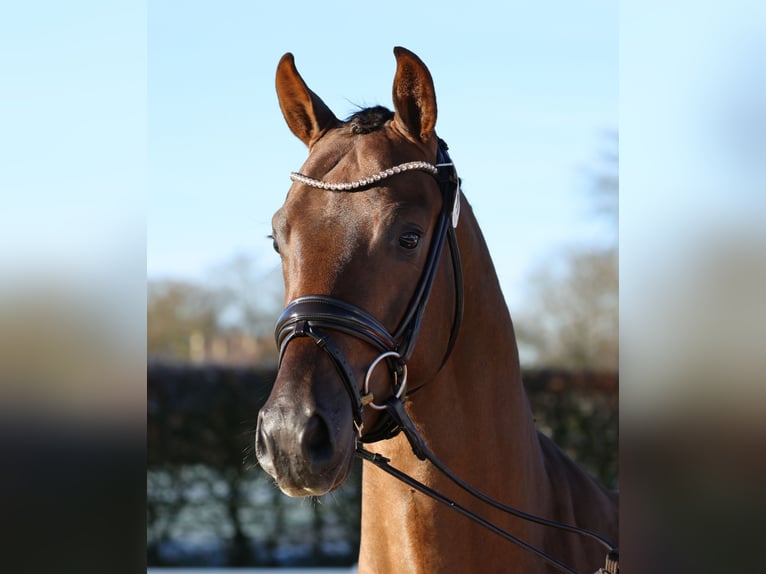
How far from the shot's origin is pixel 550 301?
16797 millimetres

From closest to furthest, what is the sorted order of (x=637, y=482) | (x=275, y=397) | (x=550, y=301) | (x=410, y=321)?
(x=637, y=482) → (x=275, y=397) → (x=410, y=321) → (x=550, y=301)

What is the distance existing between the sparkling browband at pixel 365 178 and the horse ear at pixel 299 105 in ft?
1.13

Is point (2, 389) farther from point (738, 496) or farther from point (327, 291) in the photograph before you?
point (738, 496)

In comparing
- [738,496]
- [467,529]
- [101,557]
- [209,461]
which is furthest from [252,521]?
[738,496]

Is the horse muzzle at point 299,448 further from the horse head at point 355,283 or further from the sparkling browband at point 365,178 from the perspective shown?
the sparkling browband at point 365,178

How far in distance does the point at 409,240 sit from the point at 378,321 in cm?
27

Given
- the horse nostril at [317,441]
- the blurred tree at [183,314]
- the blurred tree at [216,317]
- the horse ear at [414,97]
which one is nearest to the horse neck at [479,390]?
the horse ear at [414,97]

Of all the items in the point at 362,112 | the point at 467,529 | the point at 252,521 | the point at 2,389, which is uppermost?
the point at 362,112

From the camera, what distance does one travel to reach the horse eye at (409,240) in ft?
7.45

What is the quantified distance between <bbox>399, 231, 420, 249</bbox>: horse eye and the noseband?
9 cm

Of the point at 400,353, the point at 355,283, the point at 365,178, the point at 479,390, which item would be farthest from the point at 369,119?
the point at 479,390

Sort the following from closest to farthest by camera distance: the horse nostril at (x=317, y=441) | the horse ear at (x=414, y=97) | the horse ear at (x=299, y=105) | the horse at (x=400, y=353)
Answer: the horse nostril at (x=317, y=441), the horse at (x=400, y=353), the horse ear at (x=414, y=97), the horse ear at (x=299, y=105)

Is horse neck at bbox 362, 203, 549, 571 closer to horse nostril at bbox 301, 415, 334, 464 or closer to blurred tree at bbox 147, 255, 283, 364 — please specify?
horse nostril at bbox 301, 415, 334, 464

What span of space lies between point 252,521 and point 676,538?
9.44 meters
